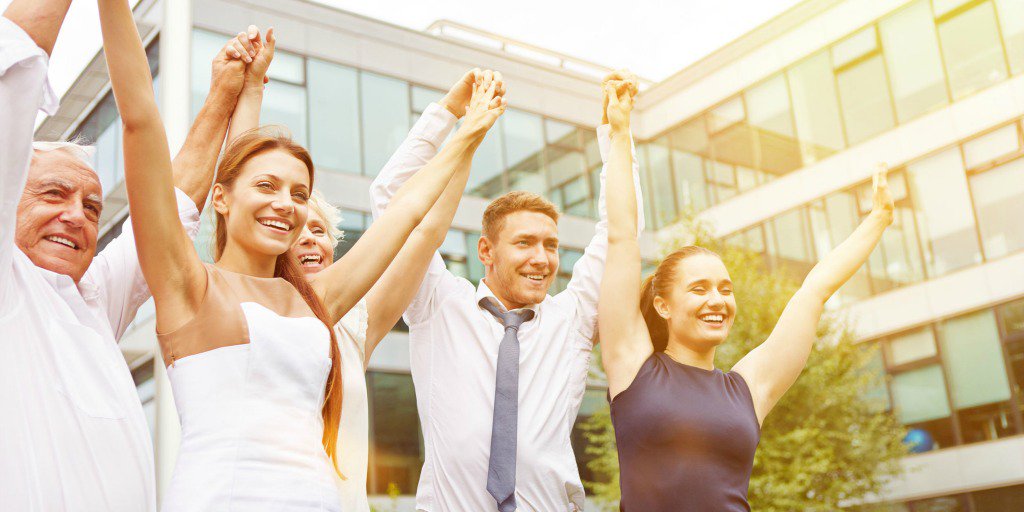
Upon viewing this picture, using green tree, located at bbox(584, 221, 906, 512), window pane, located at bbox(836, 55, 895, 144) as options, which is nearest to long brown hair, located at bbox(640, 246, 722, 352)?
green tree, located at bbox(584, 221, 906, 512)

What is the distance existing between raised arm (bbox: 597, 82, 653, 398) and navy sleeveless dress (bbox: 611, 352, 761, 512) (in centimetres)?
Result: 9

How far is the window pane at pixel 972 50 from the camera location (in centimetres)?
1867

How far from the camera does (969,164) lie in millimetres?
18938

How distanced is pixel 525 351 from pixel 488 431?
1.26 ft

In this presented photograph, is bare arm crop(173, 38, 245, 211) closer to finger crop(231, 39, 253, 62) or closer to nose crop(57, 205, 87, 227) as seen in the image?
finger crop(231, 39, 253, 62)

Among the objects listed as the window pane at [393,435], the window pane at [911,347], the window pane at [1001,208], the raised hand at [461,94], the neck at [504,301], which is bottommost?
→ the neck at [504,301]

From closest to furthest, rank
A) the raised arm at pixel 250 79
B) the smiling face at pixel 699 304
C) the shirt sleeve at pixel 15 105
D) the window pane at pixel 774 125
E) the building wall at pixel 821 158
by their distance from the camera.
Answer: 1. the shirt sleeve at pixel 15 105
2. the raised arm at pixel 250 79
3. the smiling face at pixel 699 304
4. the building wall at pixel 821 158
5. the window pane at pixel 774 125

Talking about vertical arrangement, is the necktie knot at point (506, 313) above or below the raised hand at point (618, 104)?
below

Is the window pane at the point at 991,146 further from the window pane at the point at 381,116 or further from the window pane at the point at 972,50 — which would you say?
the window pane at the point at 381,116

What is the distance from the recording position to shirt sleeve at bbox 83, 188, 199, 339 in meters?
2.68

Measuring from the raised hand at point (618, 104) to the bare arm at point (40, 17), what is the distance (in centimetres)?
225

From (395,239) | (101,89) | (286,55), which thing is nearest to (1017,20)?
(286,55)

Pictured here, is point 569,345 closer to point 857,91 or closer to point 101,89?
point 101,89

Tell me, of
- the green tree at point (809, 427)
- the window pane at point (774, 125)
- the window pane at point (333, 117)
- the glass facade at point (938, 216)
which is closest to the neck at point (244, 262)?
the green tree at point (809, 427)
